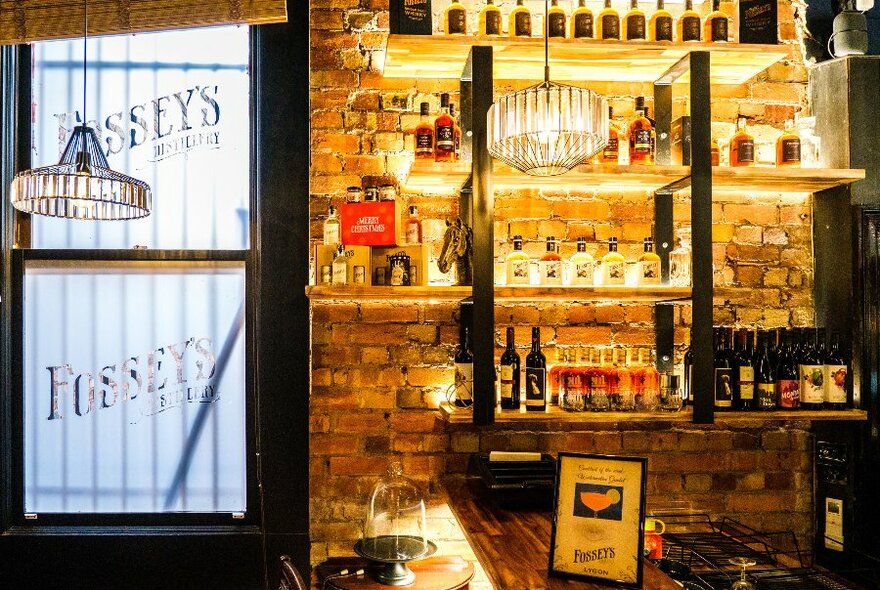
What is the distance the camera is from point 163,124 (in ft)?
10.2

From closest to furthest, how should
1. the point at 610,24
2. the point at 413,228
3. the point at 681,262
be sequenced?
1. the point at 610,24
2. the point at 413,228
3. the point at 681,262

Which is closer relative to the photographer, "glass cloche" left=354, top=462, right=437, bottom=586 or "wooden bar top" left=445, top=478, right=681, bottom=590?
"wooden bar top" left=445, top=478, right=681, bottom=590

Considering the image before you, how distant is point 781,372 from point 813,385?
4.8 inches

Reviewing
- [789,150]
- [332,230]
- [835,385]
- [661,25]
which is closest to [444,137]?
[332,230]

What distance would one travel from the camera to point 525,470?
264 cm

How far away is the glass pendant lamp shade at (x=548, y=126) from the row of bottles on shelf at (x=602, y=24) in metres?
0.64

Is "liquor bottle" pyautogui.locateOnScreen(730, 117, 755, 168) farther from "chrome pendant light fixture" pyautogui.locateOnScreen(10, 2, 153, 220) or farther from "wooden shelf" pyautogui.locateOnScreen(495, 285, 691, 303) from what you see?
"chrome pendant light fixture" pyautogui.locateOnScreen(10, 2, 153, 220)

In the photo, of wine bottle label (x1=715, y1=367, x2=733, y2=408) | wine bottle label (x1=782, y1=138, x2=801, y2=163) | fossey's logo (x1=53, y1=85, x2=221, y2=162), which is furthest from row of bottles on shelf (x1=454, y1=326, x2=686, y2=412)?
fossey's logo (x1=53, y1=85, x2=221, y2=162)

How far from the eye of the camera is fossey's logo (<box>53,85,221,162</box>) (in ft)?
10.2

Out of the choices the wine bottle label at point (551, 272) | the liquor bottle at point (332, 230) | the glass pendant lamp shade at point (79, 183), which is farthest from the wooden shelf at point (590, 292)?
the glass pendant lamp shade at point (79, 183)

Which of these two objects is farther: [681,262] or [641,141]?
[681,262]

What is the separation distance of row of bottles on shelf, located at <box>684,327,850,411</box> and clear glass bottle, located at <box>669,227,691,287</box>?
0.78 feet

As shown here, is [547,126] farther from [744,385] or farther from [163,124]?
[163,124]

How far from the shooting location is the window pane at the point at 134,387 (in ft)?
9.98
